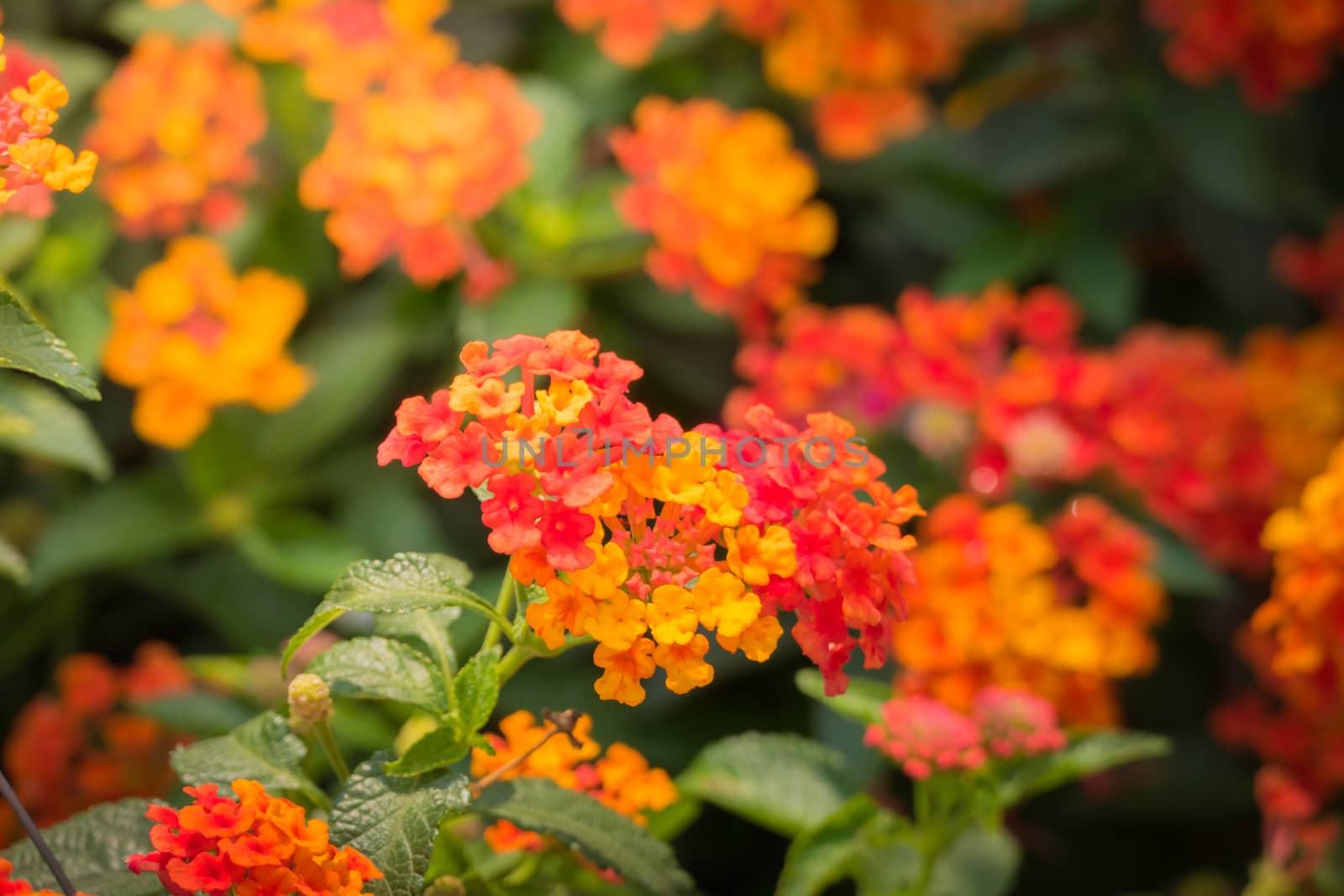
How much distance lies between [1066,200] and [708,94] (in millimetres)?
396

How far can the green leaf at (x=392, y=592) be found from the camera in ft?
1.54

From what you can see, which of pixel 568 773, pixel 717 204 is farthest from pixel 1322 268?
pixel 568 773

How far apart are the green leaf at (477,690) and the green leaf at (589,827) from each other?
0.05 m

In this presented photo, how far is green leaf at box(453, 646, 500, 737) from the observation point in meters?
0.50

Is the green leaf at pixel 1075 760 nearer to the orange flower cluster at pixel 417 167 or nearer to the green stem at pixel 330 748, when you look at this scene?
the green stem at pixel 330 748

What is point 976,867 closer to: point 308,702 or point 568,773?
point 568,773

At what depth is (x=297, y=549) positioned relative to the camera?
39.2 inches

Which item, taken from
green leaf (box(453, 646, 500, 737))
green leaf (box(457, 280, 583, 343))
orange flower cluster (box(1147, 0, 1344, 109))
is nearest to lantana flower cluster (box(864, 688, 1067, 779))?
green leaf (box(453, 646, 500, 737))

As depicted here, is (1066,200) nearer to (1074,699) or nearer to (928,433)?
(928,433)

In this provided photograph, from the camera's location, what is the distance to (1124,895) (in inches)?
44.7

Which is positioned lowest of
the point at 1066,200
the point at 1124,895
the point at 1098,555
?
the point at 1124,895

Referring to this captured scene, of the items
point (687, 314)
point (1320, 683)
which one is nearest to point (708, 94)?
point (687, 314)

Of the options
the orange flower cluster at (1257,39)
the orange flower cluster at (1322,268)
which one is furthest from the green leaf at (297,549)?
the orange flower cluster at (1322,268)

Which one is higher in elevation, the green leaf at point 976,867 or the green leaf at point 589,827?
the green leaf at point 589,827
